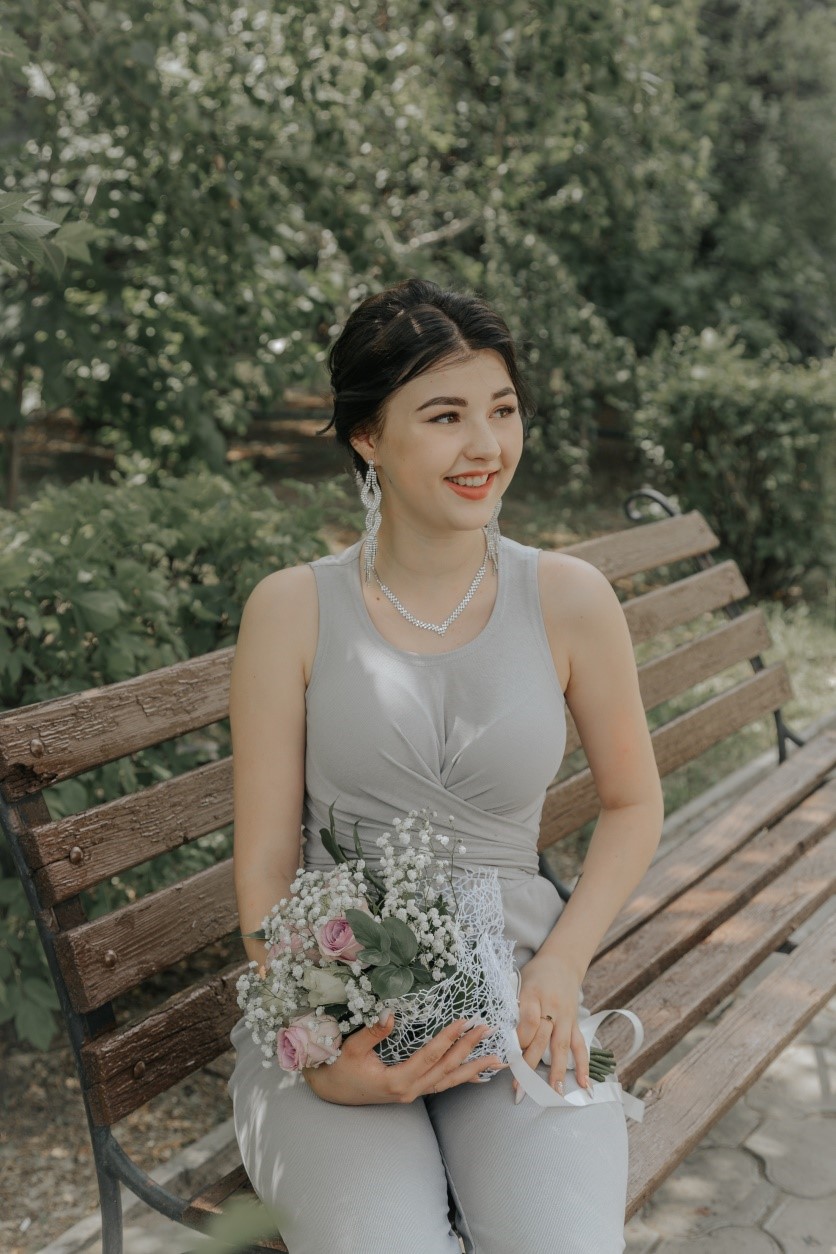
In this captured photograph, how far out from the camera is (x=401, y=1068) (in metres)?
1.90

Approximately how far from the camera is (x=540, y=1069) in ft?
7.01

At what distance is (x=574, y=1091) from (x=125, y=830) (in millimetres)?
889

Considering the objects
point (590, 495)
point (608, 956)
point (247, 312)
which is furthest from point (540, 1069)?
point (590, 495)

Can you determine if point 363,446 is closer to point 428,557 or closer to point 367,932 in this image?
point 428,557

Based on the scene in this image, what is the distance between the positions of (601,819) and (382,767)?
51 centimetres

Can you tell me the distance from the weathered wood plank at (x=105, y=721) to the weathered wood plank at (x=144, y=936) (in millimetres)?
269

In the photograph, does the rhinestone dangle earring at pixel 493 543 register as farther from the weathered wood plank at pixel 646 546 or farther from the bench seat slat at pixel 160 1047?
the bench seat slat at pixel 160 1047

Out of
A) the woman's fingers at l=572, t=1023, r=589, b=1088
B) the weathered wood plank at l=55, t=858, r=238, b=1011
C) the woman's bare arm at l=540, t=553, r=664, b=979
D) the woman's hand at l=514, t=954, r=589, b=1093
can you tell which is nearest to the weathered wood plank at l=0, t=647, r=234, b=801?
the weathered wood plank at l=55, t=858, r=238, b=1011

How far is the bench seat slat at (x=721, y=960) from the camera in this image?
2.62 meters

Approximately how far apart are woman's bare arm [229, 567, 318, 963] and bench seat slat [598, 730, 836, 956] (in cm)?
101

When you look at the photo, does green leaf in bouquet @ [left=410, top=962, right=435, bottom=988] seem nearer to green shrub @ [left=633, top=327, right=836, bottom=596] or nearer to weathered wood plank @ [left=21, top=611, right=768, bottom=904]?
weathered wood plank @ [left=21, top=611, right=768, bottom=904]

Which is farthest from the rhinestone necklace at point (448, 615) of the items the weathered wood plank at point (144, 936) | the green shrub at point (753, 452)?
the green shrub at point (753, 452)

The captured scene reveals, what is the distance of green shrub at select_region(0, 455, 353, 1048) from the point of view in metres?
2.97

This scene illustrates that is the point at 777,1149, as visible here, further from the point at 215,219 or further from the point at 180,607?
the point at 215,219
